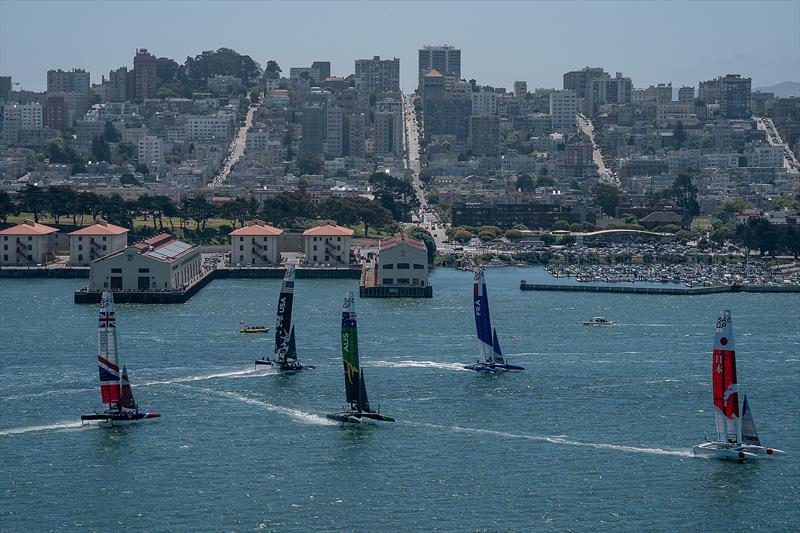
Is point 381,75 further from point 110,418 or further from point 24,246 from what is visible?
point 110,418

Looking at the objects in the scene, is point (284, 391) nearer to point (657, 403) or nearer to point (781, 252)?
point (657, 403)

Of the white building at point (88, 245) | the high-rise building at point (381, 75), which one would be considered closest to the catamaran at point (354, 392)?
the white building at point (88, 245)

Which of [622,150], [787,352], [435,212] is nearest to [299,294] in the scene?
[787,352]

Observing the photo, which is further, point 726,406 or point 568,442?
point 568,442

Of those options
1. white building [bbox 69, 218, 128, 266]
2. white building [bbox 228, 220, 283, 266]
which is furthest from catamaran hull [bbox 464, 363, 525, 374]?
white building [bbox 69, 218, 128, 266]

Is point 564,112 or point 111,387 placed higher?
point 564,112

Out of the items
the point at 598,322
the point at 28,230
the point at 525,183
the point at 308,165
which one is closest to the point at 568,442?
the point at 598,322
